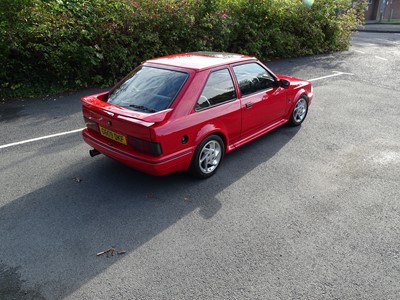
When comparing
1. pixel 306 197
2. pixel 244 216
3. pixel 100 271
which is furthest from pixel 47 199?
pixel 306 197

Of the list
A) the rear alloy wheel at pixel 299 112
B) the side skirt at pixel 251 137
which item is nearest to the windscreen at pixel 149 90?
the side skirt at pixel 251 137

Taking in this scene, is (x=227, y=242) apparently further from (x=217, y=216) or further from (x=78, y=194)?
(x=78, y=194)

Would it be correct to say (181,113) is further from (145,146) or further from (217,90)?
(217,90)

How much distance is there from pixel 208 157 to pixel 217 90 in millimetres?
897

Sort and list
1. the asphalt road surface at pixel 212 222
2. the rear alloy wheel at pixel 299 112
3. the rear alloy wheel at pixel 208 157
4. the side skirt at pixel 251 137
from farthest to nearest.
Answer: the rear alloy wheel at pixel 299 112, the side skirt at pixel 251 137, the rear alloy wheel at pixel 208 157, the asphalt road surface at pixel 212 222

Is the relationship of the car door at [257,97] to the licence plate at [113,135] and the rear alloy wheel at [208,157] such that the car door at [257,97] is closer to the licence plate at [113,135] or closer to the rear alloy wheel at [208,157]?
the rear alloy wheel at [208,157]

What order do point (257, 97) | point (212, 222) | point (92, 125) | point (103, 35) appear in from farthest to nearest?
point (103, 35) → point (257, 97) → point (92, 125) → point (212, 222)

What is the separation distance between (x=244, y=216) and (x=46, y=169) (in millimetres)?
2865

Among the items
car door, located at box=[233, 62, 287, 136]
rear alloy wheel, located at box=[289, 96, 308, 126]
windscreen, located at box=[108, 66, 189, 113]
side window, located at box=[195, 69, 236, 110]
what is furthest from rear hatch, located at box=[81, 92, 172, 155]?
rear alloy wheel, located at box=[289, 96, 308, 126]

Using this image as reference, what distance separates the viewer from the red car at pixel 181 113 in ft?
12.3

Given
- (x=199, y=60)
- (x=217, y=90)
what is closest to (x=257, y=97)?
(x=217, y=90)

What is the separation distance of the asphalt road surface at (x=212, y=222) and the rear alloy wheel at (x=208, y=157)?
0.15 m

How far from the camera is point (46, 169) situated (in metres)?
4.63

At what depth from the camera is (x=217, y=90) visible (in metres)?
4.36
